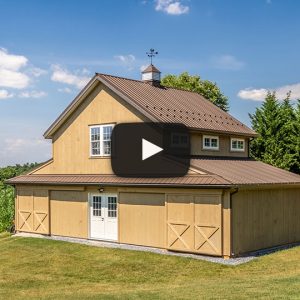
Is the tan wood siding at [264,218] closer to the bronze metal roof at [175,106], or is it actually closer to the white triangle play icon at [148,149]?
the white triangle play icon at [148,149]

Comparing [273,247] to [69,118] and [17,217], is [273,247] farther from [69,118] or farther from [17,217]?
[17,217]

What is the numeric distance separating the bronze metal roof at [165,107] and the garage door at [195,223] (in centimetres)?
436

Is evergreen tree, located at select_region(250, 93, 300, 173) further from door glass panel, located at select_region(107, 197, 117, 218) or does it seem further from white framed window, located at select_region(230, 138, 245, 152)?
door glass panel, located at select_region(107, 197, 117, 218)

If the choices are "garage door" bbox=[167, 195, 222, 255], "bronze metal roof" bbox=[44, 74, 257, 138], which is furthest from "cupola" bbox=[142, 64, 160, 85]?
"garage door" bbox=[167, 195, 222, 255]

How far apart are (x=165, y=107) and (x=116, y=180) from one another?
4748 mm

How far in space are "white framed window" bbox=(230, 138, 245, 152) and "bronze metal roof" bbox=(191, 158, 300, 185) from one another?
2.72 ft

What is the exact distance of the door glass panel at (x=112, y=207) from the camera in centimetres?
2369

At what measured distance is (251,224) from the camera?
2083cm

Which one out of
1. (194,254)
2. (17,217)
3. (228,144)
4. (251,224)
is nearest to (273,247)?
(251,224)

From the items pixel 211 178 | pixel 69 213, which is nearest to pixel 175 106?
pixel 211 178

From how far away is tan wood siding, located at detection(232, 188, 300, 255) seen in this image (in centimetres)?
2002

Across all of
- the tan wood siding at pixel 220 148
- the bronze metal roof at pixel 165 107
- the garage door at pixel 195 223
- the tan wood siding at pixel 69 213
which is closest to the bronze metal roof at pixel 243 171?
the tan wood siding at pixel 220 148

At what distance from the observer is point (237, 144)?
93.1 feet
